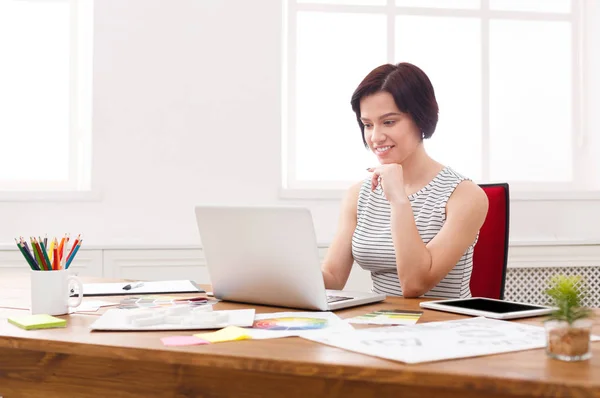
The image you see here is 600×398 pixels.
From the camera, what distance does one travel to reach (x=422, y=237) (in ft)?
6.52

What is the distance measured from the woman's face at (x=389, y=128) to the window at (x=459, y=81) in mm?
1203

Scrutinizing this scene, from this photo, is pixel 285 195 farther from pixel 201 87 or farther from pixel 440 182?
pixel 440 182

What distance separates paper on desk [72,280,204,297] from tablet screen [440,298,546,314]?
0.65 m

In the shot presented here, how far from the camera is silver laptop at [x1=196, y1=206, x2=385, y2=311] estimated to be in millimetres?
1378

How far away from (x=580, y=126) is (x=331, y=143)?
3.95ft

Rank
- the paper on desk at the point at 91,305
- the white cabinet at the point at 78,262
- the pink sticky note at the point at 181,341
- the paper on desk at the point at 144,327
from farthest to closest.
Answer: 1. the white cabinet at the point at 78,262
2. the paper on desk at the point at 91,305
3. the paper on desk at the point at 144,327
4. the pink sticky note at the point at 181,341

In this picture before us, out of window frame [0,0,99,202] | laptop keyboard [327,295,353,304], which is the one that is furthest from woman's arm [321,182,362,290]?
window frame [0,0,99,202]

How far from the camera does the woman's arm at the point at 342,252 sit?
2.04 m

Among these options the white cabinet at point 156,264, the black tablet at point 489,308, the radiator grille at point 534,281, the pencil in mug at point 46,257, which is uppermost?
the pencil in mug at point 46,257

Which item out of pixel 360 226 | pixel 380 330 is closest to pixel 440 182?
pixel 360 226

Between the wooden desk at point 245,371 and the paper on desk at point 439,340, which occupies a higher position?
the paper on desk at point 439,340

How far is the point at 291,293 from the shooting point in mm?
1431

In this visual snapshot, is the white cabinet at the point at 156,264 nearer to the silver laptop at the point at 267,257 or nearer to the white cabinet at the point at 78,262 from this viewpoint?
the white cabinet at the point at 78,262

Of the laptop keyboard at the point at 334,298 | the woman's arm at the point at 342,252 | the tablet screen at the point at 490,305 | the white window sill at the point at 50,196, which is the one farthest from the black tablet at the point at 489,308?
the white window sill at the point at 50,196
